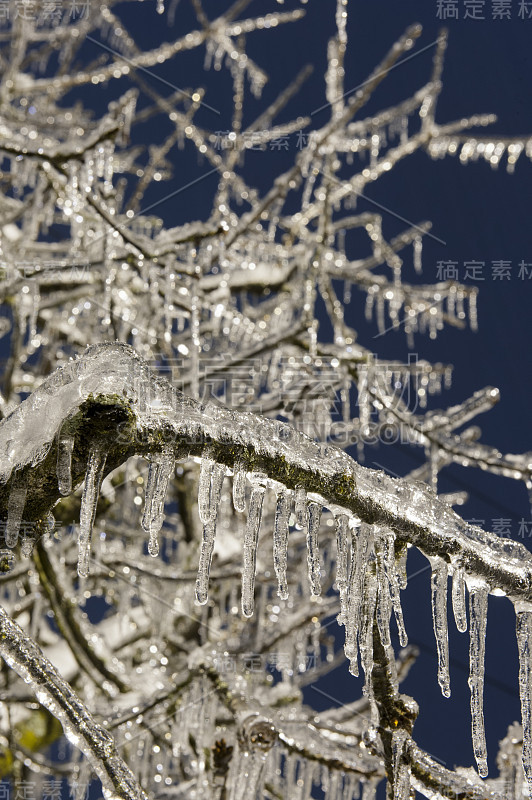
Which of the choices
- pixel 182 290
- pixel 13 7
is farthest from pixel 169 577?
pixel 13 7

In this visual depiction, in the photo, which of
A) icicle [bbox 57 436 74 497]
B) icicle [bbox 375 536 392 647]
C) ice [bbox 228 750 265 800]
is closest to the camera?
icicle [bbox 57 436 74 497]

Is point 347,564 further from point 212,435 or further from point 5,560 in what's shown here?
point 5,560

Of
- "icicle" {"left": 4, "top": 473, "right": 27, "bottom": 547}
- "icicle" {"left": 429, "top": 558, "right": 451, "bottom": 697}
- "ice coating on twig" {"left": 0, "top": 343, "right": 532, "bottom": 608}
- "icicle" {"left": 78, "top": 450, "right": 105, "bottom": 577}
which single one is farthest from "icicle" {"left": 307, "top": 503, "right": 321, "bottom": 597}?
"icicle" {"left": 4, "top": 473, "right": 27, "bottom": 547}

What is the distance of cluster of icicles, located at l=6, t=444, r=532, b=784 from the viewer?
3.61 ft

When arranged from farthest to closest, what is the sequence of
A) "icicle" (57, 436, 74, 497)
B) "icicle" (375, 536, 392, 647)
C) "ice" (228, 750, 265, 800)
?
"ice" (228, 750, 265, 800)
"icicle" (375, 536, 392, 647)
"icicle" (57, 436, 74, 497)

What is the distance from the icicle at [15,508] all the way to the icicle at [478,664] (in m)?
0.83

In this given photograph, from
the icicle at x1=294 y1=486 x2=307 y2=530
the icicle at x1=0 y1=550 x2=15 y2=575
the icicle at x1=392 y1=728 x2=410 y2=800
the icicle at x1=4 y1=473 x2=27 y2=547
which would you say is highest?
the icicle at x1=294 y1=486 x2=307 y2=530

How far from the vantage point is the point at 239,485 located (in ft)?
3.65

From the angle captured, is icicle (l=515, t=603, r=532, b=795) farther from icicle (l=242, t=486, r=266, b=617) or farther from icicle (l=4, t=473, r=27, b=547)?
icicle (l=4, t=473, r=27, b=547)

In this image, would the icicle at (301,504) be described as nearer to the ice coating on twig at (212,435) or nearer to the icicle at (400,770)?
the ice coating on twig at (212,435)

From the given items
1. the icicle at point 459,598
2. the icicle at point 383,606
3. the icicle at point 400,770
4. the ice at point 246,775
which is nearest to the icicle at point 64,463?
the icicle at point 383,606

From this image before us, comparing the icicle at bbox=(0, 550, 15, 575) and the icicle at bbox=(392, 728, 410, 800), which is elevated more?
the icicle at bbox=(0, 550, 15, 575)

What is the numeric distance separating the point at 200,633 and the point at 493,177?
19171 millimetres

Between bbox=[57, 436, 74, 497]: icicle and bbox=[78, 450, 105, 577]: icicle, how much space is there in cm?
4
